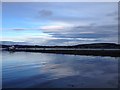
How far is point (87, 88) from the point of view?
55.1 ft

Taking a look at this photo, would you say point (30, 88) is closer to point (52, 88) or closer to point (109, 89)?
point (52, 88)

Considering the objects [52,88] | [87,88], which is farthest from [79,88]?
[52,88]

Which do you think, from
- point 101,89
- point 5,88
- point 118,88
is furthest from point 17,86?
point 118,88

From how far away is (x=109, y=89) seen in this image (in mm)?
16391

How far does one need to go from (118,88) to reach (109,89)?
0.61 meters

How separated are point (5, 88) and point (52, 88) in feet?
11.2

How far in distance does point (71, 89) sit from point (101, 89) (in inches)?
82.1

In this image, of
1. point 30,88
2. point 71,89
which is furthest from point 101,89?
point 30,88

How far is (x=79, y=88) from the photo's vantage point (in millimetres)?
16750

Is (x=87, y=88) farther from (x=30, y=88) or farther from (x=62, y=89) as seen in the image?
(x=30, y=88)

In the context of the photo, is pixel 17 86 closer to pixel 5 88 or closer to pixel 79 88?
pixel 5 88

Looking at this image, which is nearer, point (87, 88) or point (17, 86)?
point (87, 88)

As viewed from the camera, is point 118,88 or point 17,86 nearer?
point 118,88

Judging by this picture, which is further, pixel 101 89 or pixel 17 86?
pixel 17 86
